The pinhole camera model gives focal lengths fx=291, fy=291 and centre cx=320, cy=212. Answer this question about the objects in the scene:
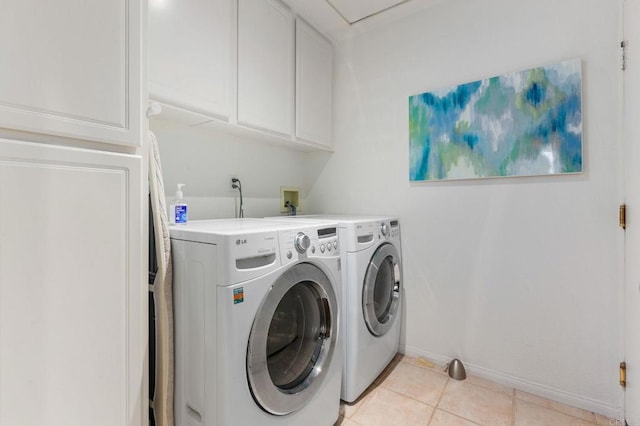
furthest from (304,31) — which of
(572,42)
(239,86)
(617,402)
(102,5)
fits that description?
(617,402)

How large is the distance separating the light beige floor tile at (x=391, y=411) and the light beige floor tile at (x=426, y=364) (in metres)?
0.37

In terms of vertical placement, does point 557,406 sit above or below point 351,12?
below

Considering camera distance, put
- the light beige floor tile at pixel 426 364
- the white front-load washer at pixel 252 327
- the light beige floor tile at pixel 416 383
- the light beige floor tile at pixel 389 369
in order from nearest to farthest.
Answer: the white front-load washer at pixel 252 327 → the light beige floor tile at pixel 416 383 → the light beige floor tile at pixel 389 369 → the light beige floor tile at pixel 426 364

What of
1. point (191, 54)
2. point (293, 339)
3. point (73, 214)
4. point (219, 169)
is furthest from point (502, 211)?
point (73, 214)

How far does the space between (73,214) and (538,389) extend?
2.36m

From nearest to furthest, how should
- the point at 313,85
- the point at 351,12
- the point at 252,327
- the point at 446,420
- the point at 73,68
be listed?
the point at 73,68 → the point at 252,327 → the point at 446,420 → the point at 351,12 → the point at 313,85

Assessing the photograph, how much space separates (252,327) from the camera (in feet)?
3.31

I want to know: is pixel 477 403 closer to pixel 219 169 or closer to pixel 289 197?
pixel 289 197

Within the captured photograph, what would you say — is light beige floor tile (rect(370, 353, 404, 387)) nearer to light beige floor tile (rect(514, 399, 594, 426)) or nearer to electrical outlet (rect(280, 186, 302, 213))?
light beige floor tile (rect(514, 399, 594, 426))

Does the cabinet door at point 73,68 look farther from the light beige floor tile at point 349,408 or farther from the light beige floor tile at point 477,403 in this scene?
the light beige floor tile at point 477,403

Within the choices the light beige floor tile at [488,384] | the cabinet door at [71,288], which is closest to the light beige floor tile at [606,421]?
the light beige floor tile at [488,384]

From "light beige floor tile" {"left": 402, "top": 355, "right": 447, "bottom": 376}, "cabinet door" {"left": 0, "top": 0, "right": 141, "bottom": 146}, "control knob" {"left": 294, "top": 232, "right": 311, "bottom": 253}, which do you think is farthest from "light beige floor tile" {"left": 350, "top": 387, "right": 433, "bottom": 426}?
"cabinet door" {"left": 0, "top": 0, "right": 141, "bottom": 146}

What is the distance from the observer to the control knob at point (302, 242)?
3.87 feet

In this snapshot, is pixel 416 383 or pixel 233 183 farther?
pixel 233 183
